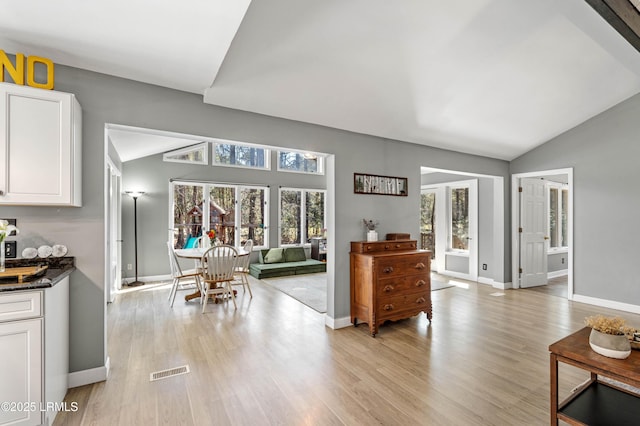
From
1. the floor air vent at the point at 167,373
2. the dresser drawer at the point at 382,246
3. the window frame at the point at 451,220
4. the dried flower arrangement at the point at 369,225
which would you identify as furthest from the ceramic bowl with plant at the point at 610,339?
the window frame at the point at 451,220

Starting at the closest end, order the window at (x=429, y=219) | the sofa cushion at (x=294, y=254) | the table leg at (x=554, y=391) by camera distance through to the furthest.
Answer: the table leg at (x=554, y=391) < the window at (x=429, y=219) < the sofa cushion at (x=294, y=254)

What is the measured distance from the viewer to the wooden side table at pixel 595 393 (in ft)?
5.22

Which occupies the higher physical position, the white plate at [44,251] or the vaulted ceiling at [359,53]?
the vaulted ceiling at [359,53]

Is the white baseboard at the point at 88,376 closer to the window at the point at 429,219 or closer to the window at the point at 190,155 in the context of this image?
the window at the point at 190,155

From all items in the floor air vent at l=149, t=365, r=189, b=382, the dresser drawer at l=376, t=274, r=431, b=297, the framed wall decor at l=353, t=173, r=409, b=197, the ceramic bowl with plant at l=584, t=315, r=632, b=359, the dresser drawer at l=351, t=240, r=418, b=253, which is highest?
the framed wall decor at l=353, t=173, r=409, b=197

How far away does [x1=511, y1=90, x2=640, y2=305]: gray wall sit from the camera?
14.6ft

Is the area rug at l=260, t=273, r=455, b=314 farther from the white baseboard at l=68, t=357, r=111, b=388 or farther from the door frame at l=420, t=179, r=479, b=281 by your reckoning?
the white baseboard at l=68, t=357, r=111, b=388

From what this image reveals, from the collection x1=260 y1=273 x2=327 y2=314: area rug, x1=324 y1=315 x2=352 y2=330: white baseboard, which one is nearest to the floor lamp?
x1=260 y1=273 x2=327 y2=314: area rug

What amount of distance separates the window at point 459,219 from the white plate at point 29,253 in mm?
7014

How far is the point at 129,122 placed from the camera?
2.63m

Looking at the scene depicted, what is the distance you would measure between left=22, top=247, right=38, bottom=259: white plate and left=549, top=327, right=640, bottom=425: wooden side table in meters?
3.62

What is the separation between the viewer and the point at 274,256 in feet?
24.0

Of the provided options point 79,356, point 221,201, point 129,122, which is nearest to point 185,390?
point 79,356

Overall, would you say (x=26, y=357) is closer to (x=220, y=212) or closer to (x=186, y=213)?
(x=186, y=213)
